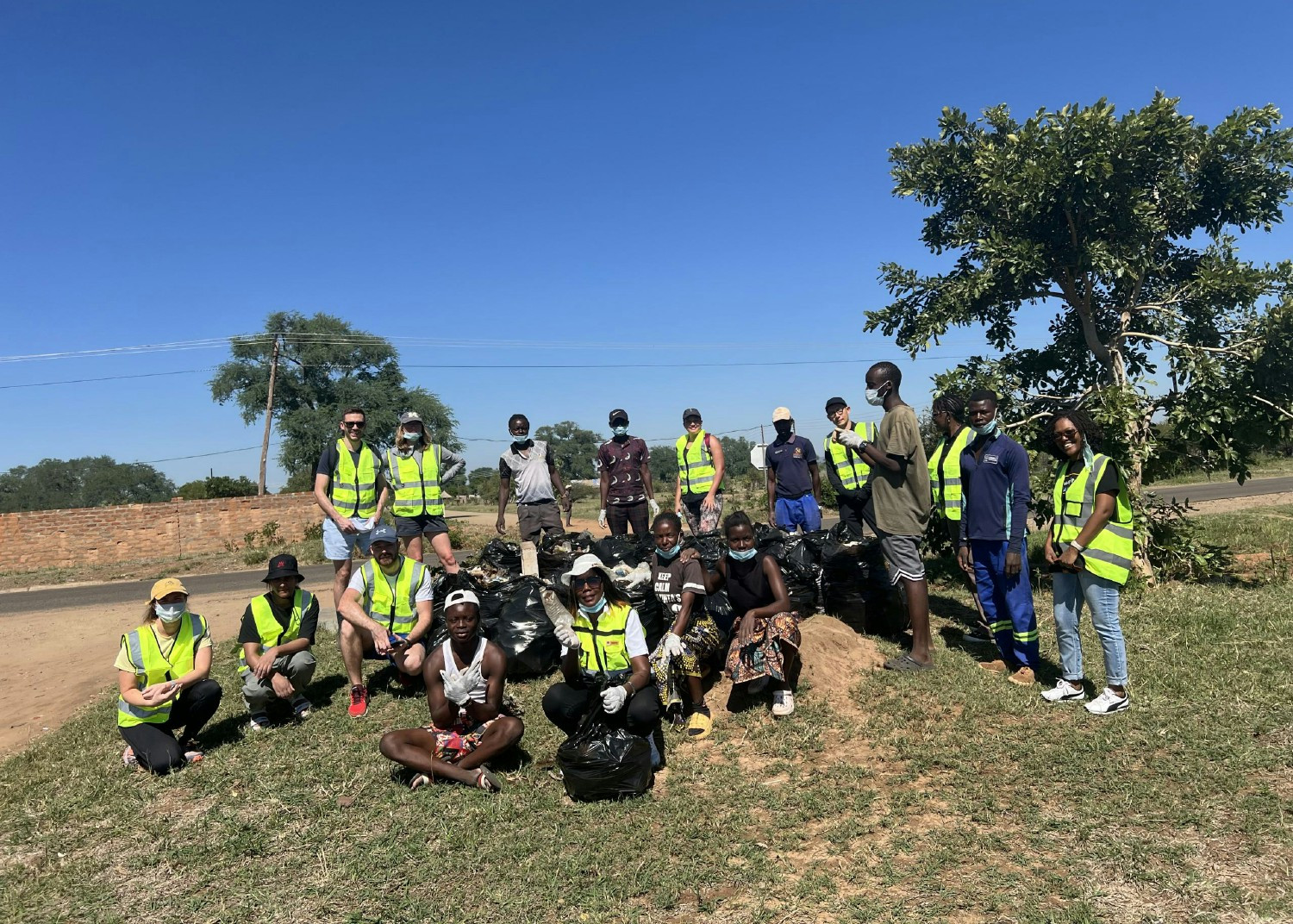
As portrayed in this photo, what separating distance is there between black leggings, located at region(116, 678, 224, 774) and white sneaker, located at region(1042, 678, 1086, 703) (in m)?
5.29

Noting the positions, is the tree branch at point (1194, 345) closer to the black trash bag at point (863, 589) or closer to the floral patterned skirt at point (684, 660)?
the black trash bag at point (863, 589)

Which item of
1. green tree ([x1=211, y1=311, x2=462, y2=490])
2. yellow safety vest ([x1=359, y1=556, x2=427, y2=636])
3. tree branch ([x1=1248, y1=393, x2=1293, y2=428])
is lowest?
yellow safety vest ([x1=359, y1=556, x2=427, y2=636])

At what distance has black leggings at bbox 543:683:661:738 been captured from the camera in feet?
13.7

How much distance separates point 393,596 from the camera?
5.51 metres

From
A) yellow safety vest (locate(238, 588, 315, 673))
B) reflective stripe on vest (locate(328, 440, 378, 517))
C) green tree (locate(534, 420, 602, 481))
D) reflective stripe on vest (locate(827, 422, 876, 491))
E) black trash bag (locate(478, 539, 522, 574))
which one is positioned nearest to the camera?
yellow safety vest (locate(238, 588, 315, 673))

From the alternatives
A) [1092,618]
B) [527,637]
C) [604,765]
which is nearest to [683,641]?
[604,765]

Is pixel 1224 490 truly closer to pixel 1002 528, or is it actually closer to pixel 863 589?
pixel 863 589

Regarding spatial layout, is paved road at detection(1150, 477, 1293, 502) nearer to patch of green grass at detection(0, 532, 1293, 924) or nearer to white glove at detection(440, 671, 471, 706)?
patch of green grass at detection(0, 532, 1293, 924)

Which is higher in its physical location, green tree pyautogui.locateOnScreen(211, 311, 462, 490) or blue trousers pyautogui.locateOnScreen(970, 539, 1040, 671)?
green tree pyautogui.locateOnScreen(211, 311, 462, 490)

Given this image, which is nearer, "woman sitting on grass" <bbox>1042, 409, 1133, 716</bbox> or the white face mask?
"woman sitting on grass" <bbox>1042, 409, 1133, 716</bbox>

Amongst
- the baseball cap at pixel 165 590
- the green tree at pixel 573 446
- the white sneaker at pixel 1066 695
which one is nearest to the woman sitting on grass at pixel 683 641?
the white sneaker at pixel 1066 695

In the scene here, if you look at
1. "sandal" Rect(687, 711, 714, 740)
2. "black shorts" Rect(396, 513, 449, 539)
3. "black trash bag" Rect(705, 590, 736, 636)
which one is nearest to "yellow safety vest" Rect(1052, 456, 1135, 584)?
"black trash bag" Rect(705, 590, 736, 636)

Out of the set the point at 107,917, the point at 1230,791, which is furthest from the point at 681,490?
the point at 107,917

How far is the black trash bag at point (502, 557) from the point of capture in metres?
7.00
